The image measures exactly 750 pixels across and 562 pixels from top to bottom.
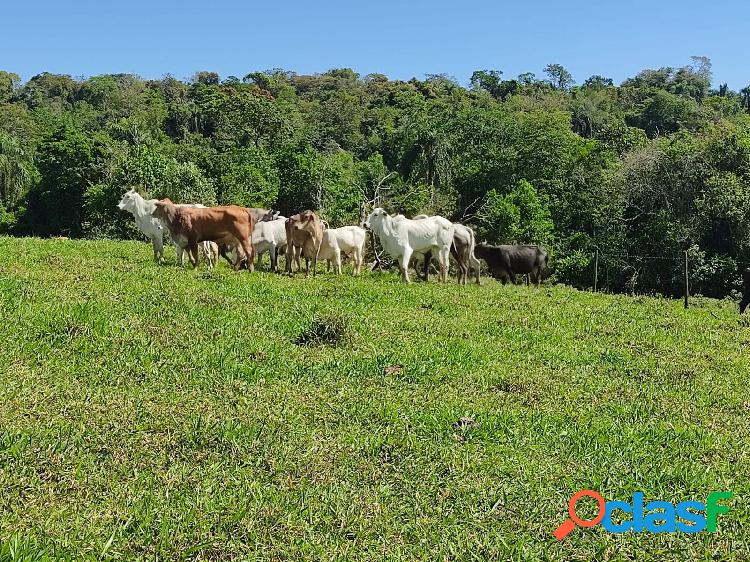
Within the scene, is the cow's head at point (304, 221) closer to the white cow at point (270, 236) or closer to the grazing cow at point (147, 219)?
the white cow at point (270, 236)

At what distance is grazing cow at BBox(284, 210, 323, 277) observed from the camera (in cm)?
1463

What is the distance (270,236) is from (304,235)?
1547 millimetres

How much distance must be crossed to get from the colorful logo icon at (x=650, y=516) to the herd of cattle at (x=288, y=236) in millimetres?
10856

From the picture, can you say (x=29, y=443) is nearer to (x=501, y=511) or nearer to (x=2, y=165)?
(x=501, y=511)

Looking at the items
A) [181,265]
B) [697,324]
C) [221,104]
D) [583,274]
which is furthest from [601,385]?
[221,104]

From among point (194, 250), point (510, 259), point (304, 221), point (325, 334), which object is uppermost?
point (304, 221)

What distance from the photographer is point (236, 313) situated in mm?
9203

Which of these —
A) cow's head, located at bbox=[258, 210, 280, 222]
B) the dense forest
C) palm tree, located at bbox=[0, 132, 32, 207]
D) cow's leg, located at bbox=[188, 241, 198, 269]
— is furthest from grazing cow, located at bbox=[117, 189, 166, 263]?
palm tree, located at bbox=[0, 132, 32, 207]

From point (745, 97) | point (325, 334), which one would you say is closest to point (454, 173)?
point (325, 334)

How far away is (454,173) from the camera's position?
198 ft

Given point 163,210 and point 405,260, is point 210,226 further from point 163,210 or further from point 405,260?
point 405,260

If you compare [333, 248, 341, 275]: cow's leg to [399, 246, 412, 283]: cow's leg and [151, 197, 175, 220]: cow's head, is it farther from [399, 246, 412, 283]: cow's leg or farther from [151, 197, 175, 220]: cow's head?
[151, 197, 175, 220]: cow's head

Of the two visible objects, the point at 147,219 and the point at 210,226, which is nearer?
the point at 210,226

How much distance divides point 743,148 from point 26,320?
3454 cm
